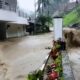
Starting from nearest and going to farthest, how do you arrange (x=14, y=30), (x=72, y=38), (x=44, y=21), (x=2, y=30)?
(x=72, y=38), (x=2, y=30), (x=14, y=30), (x=44, y=21)

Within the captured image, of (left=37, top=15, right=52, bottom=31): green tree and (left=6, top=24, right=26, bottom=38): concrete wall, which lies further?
(left=37, top=15, right=52, bottom=31): green tree

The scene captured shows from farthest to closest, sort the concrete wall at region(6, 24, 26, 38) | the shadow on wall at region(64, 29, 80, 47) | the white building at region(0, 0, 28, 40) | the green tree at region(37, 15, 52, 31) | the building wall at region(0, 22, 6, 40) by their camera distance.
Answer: the green tree at region(37, 15, 52, 31), the concrete wall at region(6, 24, 26, 38), the building wall at region(0, 22, 6, 40), the white building at region(0, 0, 28, 40), the shadow on wall at region(64, 29, 80, 47)

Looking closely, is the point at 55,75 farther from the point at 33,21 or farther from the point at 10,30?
the point at 33,21

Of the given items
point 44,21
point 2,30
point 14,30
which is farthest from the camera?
point 44,21

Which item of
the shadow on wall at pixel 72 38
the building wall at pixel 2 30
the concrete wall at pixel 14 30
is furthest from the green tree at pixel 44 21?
the shadow on wall at pixel 72 38

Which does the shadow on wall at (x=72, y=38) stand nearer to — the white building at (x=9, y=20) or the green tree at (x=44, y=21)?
the white building at (x=9, y=20)

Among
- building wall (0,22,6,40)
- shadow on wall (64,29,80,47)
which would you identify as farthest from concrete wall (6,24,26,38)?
shadow on wall (64,29,80,47)

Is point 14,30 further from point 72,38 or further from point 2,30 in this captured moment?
point 72,38

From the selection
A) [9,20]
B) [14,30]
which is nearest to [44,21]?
[14,30]

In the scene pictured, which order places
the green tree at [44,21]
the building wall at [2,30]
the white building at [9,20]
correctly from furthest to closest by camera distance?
the green tree at [44,21]
the building wall at [2,30]
the white building at [9,20]

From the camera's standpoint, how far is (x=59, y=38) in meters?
15.0

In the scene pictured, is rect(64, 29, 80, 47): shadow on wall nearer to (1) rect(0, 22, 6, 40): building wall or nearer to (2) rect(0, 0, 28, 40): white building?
(2) rect(0, 0, 28, 40): white building

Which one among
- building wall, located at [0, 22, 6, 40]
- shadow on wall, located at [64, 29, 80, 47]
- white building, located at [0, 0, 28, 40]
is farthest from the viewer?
building wall, located at [0, 22, 6, 40]

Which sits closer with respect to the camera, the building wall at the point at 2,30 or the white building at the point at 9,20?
the white building at the point at 9,20
